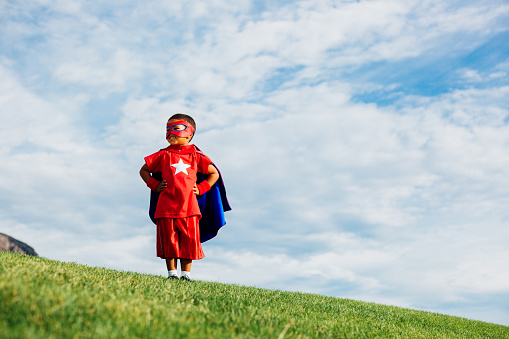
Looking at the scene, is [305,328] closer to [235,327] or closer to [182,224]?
[235,327]

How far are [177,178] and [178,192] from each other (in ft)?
0.83

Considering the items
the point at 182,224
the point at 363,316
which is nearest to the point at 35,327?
the point at 182,224

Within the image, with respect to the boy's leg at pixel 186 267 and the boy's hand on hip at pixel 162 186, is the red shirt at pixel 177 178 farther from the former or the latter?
the boy's leg at pixel 186 267

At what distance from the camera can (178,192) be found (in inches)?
294

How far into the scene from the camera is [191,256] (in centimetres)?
762

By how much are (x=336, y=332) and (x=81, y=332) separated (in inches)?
123

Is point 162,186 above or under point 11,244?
under

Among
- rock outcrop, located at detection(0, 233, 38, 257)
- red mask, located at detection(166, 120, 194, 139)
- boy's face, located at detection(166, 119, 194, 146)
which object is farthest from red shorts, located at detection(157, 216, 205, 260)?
rock outcrop, located at detection(0, 233, 38, 257)

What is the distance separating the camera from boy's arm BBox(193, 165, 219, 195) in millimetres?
7785

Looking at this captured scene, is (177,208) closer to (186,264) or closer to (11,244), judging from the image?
(186,264)

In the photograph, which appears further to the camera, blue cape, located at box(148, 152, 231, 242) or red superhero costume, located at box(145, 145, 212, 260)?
blue cape, located at box(148, 152, 231, 242)

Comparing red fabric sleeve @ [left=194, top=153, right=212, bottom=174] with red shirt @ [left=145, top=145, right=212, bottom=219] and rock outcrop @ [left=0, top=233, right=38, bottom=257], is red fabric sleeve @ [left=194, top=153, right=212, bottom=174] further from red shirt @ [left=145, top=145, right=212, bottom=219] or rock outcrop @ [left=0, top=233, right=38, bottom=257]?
rock outcrop @ [left=0, top=233, right=38, bottom=257]

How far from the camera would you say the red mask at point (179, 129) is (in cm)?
782

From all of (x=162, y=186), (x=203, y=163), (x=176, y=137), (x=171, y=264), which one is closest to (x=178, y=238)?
(x=171, y=264)
